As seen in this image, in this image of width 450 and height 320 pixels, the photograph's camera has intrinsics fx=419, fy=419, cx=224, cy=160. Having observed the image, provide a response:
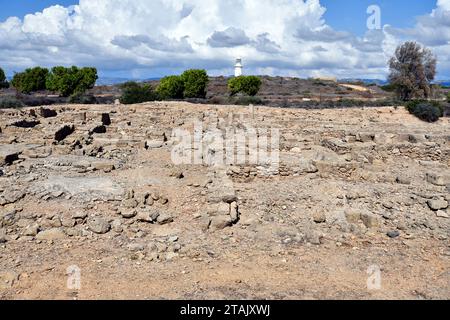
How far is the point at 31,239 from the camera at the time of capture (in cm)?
714

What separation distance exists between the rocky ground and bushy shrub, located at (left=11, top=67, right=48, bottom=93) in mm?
36131

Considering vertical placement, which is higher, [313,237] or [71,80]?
[71,80]

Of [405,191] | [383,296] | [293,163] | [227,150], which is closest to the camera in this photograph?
[383,296]

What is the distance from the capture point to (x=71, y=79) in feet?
128

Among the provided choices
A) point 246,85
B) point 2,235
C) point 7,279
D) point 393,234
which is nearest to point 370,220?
point 393,234

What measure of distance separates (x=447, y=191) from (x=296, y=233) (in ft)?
13.2

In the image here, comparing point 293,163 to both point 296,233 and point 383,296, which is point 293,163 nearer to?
point 296,233

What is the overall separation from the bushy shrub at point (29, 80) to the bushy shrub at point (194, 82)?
17.3 meters

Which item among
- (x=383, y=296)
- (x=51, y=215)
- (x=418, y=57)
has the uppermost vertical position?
(x=418, y=57)

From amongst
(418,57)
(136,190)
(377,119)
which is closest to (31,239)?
(136,190)

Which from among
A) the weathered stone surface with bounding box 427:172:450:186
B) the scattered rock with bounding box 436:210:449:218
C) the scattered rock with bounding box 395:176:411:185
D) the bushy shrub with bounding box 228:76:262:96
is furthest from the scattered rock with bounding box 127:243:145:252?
the bushy shrub with bounding box 228:76:262:96

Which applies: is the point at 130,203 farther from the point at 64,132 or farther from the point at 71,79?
the point at 71,79

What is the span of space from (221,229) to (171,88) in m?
31.3

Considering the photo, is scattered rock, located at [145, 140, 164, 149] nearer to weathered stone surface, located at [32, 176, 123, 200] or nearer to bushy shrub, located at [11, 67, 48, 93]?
weathered stone surface, located at [32, 176, 123, 200]
